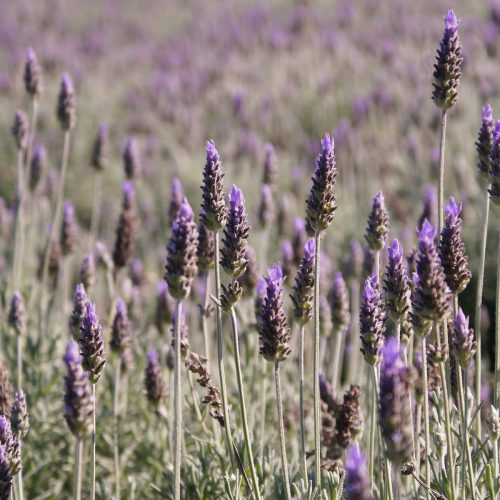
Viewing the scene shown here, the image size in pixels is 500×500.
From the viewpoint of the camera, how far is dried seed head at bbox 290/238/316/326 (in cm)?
186

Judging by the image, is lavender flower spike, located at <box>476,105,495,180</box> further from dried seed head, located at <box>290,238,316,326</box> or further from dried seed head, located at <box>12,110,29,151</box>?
dried seed head, located at <box>12,110,29,151</box>

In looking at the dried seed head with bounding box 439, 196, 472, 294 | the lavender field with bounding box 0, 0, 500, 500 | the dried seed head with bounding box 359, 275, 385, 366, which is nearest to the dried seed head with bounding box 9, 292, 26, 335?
the lavender field with bounding box 0, 0, 500, 500

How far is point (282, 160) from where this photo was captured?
748cm

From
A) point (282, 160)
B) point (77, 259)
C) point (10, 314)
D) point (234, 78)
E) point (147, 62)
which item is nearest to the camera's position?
point (10, 314)

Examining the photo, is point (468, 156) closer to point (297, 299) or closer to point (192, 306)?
point (192, 306)

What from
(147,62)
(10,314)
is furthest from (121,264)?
(147,62)

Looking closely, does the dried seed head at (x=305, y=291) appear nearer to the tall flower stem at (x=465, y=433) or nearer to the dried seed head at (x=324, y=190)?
the dried seed head at (x=324, y=190)

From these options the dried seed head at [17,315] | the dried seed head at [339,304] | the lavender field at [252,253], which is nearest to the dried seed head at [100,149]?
the lavender field at [252,253]

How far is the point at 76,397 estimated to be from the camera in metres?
1.43

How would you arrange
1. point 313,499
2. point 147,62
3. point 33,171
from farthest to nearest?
point 147,62
point 33,171
point 313,499

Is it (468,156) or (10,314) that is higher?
(468,156)

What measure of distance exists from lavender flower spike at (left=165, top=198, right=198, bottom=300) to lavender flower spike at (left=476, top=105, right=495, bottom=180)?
94cm

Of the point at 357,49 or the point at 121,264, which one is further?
the point at 357,49

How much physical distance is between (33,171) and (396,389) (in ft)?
9.72
